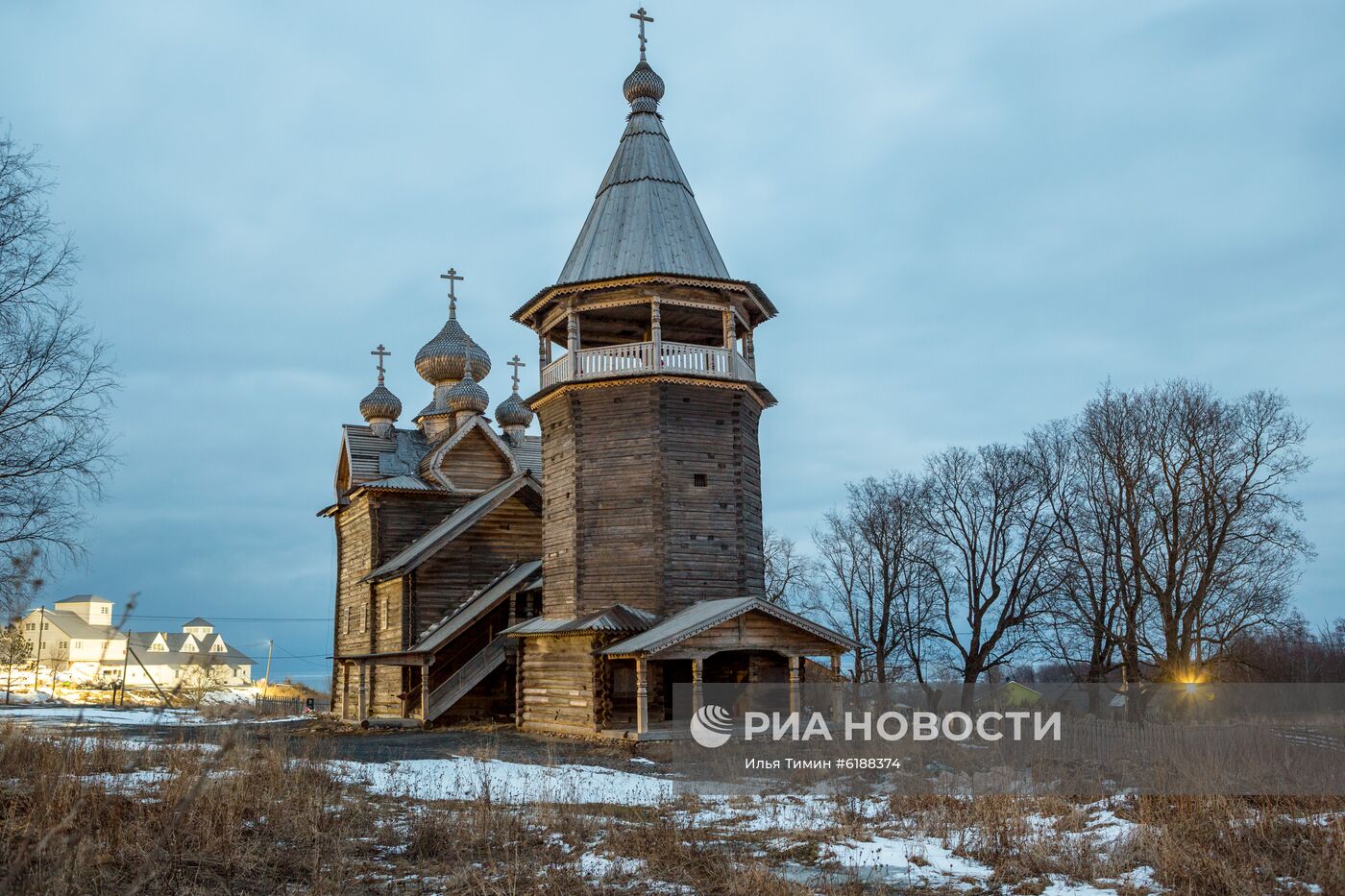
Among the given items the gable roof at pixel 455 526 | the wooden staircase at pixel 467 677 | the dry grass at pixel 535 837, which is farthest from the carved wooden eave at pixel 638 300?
the dry grass at pixel 535 837

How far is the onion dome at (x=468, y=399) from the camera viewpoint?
37281mm

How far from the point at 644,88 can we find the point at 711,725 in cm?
1684

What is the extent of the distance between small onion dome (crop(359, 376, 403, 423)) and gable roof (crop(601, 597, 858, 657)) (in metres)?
19.4

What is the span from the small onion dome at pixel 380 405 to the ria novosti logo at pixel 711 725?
2058 cm

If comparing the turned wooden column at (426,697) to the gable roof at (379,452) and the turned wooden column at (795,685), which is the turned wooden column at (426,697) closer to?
the gable roof at (379,452)

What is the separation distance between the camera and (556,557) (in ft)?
86.6

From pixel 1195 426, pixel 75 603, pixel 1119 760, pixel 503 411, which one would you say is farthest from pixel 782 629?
pixel 75 603

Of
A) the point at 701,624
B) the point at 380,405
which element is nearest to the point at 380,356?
the point at 380,405

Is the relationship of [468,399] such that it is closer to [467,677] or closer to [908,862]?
[467,677]

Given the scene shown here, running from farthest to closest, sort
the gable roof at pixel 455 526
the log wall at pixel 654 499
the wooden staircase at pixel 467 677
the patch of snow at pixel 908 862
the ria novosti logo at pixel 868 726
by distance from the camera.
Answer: the gable roof at pixel 455 526 < the wooden staircase at pixel 467 677 < the log wall at pixel 654 499 < the ria novosti logo at pixel 868 726 < the patch of snow at pixel 908 862

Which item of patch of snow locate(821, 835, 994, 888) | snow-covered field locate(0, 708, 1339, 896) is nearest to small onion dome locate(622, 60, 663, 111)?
snow-covered field locate(0, 708, 1339, 896)

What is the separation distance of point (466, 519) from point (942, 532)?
52.4ft

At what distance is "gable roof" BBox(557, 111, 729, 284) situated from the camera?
26.1 m

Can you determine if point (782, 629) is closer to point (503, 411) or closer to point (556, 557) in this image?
point (556, 557)
